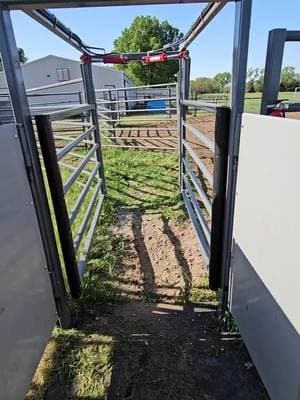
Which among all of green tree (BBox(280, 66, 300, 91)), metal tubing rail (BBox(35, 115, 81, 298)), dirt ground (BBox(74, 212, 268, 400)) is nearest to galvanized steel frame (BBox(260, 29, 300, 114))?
green tree (BBox(280, 66, 300, 91))

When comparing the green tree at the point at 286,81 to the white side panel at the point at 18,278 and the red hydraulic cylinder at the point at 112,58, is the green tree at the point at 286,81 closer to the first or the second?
the red hydraulic cylinder at the point at 112,58

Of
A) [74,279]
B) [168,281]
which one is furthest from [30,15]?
[168,281]

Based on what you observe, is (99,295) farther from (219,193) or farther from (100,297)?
(219,193)

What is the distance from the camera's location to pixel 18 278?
4.10 feet

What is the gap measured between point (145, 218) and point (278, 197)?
226 centimetres

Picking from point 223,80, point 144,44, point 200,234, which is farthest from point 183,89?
point 144,44

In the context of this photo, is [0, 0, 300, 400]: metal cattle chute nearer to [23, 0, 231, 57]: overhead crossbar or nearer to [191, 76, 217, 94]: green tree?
[23, 0, 231, 57]: overhead crossbar

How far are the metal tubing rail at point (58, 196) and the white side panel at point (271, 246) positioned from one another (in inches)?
38.9

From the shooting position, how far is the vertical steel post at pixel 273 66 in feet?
4.10

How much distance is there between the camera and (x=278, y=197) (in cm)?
106

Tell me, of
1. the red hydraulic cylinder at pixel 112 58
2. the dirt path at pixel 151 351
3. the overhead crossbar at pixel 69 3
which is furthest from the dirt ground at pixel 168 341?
the red hydraulic cylinder at pixel 112 58

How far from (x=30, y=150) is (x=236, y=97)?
1.06 m

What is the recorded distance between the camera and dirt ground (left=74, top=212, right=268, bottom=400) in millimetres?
1415

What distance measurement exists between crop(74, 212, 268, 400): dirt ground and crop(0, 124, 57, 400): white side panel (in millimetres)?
448
